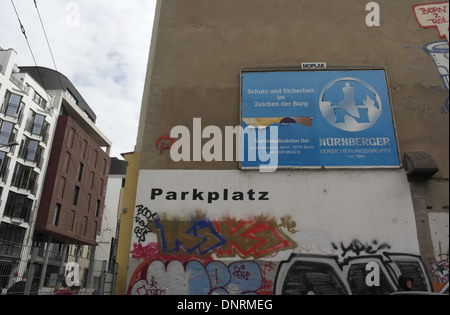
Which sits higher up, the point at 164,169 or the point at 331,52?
the point at 331,52

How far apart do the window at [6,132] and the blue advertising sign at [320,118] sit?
93.9ft

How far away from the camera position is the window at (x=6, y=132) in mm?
30750

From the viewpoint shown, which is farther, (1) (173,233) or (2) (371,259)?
(1) (173,233)

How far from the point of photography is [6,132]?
3102 centimetres

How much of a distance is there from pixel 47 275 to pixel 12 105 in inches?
1186

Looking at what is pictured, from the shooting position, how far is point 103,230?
49.9 m

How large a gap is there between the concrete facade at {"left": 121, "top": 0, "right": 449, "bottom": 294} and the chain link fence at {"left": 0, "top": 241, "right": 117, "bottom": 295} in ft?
2.77

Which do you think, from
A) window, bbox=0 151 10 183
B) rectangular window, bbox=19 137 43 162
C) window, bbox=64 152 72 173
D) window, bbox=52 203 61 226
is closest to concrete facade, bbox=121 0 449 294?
window, bbox=0 151 10 183

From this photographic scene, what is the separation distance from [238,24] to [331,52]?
11.4 feet

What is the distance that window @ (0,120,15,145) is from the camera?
30750mm
